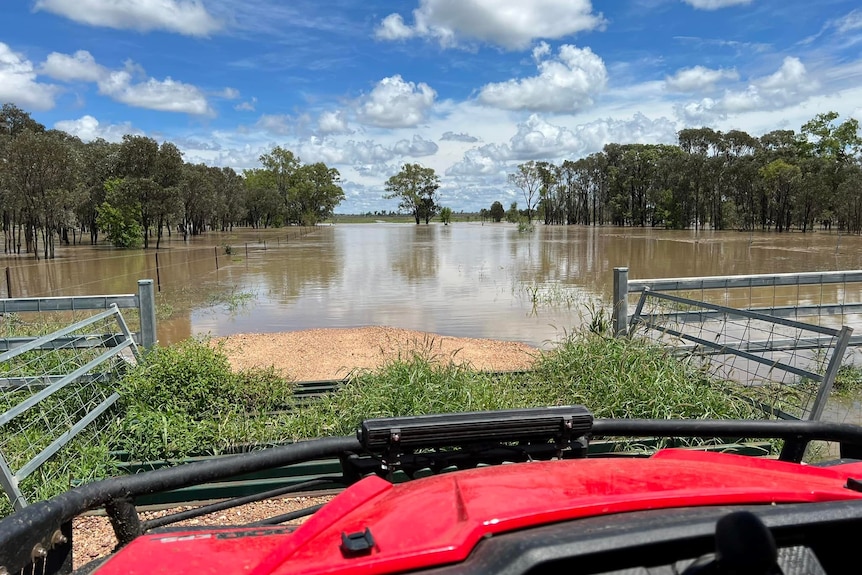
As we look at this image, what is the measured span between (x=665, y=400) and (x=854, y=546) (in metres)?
4.23

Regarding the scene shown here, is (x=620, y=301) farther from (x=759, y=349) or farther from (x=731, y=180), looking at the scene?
(x=731, y=180)

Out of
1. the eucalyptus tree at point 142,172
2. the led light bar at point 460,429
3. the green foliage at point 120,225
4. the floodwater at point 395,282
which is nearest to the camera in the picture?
the led light bar at point 460,429

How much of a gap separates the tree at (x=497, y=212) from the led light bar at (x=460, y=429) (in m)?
123

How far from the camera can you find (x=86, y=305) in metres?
5.72

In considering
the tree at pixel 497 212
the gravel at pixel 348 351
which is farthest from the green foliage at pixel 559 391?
the tree at pixel 497 212

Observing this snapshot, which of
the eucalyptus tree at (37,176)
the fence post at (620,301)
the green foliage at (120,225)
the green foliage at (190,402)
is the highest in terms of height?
the eucalyptus tree at (37,176)

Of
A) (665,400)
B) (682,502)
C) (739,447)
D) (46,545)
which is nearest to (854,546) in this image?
(682,502)

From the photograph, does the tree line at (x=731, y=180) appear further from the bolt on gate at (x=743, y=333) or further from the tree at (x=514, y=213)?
the bolt on gate at (x=743, y=333)

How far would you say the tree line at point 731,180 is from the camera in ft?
191

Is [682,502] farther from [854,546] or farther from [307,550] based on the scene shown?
[307,550]

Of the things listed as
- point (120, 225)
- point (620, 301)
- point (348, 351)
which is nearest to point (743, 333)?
point (620, 301)

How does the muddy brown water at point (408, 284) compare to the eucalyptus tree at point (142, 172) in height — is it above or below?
below

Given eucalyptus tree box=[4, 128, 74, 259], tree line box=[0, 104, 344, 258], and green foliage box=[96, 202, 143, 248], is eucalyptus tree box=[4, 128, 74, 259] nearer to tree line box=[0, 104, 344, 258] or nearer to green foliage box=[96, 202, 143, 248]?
tree line box=[0, 104, 344, 258]

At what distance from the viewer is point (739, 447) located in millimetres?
4777
